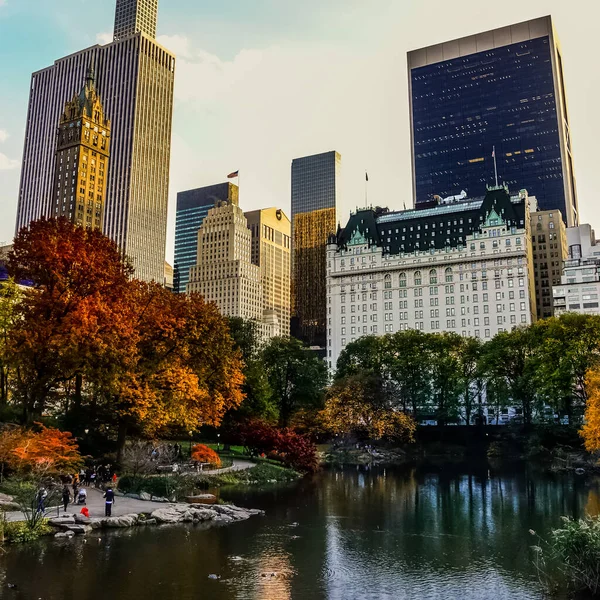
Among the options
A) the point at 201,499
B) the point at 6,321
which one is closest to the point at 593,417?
the point at 201,499

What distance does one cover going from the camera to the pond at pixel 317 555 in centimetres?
2289

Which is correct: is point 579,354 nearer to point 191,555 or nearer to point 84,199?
point 191,555

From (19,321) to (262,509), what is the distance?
2412 cm

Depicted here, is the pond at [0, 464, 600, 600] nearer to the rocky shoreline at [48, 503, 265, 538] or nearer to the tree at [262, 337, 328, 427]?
the rocky shoreline at [48, 503, 265, 538]

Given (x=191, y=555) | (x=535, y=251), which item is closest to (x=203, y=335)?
(x=191, y=555)

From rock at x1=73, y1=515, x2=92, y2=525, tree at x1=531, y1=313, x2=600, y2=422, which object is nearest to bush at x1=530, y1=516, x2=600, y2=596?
rock at x1=73, y1=515, x2=92, y2=525

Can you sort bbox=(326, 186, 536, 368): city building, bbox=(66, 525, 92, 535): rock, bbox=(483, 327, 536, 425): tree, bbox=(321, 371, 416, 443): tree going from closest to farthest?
bbox=(66, 525, 92, 535): rock
bbox=(321, 371, 416, 443): tree
bbox=(483, 327, 536, 425): tree
bbox=(326, 186, 536, 368): city building

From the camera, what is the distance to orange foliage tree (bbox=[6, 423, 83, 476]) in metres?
36.8

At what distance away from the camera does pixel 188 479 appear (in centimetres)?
4634

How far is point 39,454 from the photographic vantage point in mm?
37719

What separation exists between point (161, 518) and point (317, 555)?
36.5 feet

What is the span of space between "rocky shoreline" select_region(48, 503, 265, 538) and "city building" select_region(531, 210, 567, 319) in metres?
162

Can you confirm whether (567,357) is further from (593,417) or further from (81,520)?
(81,520)

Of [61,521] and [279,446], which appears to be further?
[279,446]
